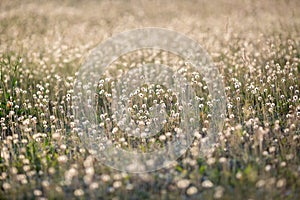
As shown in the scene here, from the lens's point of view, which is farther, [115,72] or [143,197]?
[115,72]

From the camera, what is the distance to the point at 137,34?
11.8 metres

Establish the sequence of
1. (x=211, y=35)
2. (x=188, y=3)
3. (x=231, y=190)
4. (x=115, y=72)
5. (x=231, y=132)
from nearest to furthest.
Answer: (x=231, y=190)
(x=231, y=132)
(x=115, y=72)
(x=211, y=35)
(x=188, y=3)

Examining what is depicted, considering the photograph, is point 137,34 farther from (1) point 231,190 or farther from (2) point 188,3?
(1) point 231,190

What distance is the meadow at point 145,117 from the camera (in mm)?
4676

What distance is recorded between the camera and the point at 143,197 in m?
4.62

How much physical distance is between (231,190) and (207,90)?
3063 millimetres

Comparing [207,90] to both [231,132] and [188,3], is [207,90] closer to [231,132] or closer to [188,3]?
[231,132]

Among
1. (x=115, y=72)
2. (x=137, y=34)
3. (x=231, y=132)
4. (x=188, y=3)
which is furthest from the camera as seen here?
(x=188, y=3)

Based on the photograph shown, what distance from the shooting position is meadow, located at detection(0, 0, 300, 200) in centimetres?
468

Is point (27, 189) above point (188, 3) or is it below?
below

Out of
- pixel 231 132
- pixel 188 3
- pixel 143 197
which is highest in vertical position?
pixel 188 3

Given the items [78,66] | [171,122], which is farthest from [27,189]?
[78,66]

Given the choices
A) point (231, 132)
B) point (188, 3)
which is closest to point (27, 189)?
point (231, 132)

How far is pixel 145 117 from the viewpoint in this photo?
6125mm
